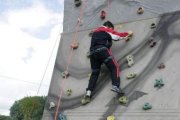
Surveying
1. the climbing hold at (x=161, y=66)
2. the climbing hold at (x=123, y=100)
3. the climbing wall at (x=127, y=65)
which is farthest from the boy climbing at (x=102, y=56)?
the climbing hold at (x=161, y=66)

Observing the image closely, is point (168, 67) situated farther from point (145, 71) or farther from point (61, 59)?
point (61, 59)

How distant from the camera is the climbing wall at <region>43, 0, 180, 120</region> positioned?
478cm

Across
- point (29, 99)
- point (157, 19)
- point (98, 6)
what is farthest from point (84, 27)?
point (29, 99)

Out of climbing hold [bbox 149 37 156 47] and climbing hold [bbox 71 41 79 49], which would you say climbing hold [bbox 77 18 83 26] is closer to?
climbing hold [bbox 71 41 79 49]

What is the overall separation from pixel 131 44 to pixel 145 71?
0.61 metres

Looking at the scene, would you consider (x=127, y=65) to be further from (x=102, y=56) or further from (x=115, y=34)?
(x=115, y=34)

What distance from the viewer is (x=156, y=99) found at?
4723 mm

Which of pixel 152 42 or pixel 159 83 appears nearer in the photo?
pixel 159 83

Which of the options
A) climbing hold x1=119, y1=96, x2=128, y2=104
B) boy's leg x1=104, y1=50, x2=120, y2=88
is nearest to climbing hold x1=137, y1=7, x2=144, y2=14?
boy's leg x1=104, y1=50, x2=120, y2=88

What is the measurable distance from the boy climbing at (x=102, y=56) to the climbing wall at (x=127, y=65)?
14cm

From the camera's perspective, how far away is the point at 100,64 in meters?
5.50

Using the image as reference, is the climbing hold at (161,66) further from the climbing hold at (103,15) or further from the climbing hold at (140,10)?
the climbing hold at (103,15)

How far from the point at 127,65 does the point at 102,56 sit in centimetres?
38

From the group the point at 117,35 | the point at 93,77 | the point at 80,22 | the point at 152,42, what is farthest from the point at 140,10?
the point at 93,77
